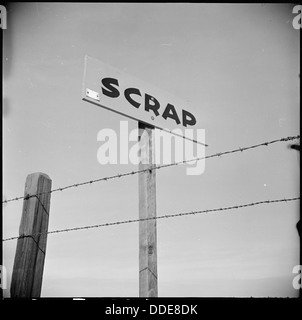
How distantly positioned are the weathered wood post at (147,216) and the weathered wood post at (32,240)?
2.07 ft

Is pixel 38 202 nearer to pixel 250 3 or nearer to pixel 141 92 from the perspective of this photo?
pixel 141 92

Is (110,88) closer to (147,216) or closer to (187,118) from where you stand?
(187,118)

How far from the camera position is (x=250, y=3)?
117 inches

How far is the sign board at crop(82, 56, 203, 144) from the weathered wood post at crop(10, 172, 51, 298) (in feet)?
2.19

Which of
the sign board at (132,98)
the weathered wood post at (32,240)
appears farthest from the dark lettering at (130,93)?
the weathered wood post at (32,240)

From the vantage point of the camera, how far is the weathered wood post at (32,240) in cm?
294

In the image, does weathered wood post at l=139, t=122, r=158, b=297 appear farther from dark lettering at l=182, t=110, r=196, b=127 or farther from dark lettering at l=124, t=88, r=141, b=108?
Result: dark lettering at l=182, t=110, r=196, b=127

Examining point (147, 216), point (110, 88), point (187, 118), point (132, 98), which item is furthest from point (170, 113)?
point (147, 216)

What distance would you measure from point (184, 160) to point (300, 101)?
2.67ft

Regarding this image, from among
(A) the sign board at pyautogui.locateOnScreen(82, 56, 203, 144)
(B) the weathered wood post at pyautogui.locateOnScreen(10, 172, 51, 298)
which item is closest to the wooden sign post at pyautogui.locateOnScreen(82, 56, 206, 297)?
(A) the sign board at pyautogui.locateOnScreen(82, 56, 203, 144)

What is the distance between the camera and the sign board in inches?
120

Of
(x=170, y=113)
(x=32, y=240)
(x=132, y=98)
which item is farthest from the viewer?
(x=170, y=113)

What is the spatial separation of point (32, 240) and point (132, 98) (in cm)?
112

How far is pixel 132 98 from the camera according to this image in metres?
3.19
